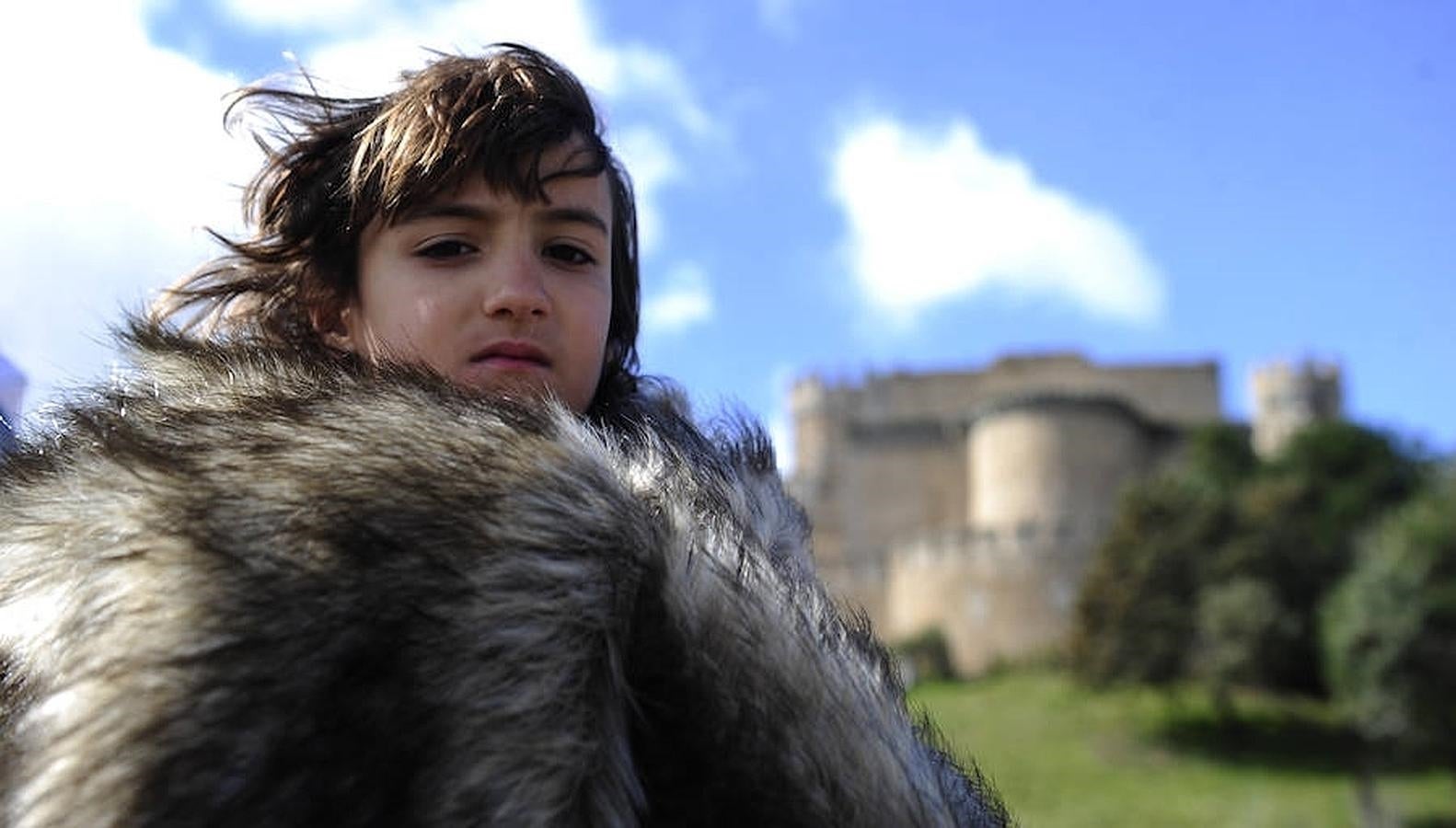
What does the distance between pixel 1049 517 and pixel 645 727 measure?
4661 cm

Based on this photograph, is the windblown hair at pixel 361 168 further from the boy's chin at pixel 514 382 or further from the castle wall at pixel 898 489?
the castle wall at pixel 898 489

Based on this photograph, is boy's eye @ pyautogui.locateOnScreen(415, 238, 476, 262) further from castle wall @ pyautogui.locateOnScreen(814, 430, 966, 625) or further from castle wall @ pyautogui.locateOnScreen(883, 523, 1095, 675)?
castle wall @ pyautogui.locateOnScreen(814, 430, 966, 625)

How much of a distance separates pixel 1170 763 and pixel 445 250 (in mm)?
28123

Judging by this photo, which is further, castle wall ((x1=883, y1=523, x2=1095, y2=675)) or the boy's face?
castle wall ((x1=883, y1=523, x2=1095, y2=675))

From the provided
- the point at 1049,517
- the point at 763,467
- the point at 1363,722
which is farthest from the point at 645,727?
the point at 1049,517

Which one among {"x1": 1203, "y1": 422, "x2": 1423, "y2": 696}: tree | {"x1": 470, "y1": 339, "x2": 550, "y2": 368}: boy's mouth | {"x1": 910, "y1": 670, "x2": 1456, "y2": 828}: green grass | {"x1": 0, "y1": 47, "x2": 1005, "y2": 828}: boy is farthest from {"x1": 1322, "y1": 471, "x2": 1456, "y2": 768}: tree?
{"x1": 0, "y1": 47, "x2": 1005, "y2": 828}: boy

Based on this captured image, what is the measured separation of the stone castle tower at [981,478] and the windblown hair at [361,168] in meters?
39.2

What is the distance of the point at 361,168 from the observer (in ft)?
7.18

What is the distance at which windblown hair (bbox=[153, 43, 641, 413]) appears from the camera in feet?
6.91

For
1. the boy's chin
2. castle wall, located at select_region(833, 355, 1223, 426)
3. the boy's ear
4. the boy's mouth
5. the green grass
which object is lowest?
the green grass

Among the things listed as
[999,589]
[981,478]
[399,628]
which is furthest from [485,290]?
[981,478]

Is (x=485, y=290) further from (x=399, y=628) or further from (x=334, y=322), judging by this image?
(x=399, y=628)

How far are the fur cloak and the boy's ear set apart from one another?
652 mm

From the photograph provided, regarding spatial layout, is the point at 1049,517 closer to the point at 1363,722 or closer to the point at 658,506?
the point at 1363,722
